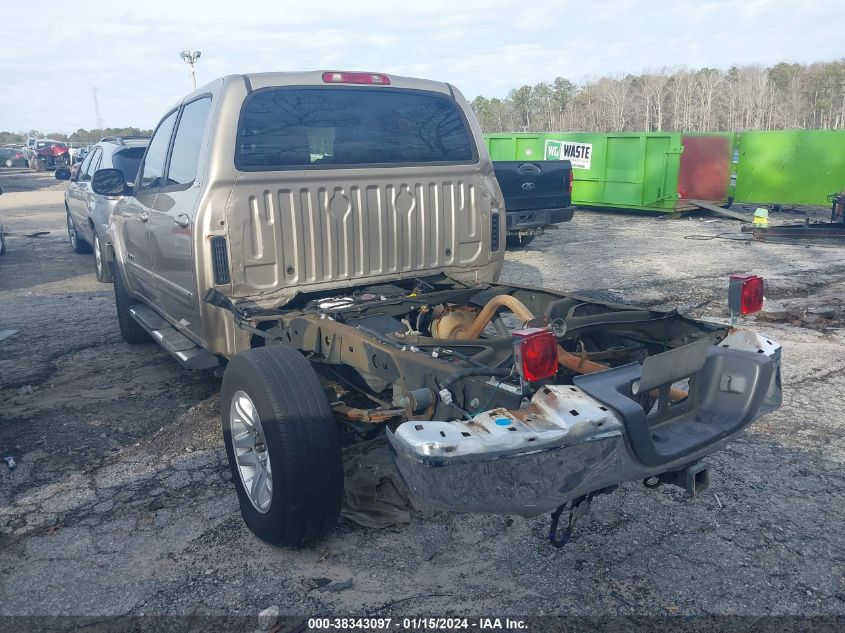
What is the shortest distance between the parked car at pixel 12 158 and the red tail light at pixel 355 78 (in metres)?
45.6

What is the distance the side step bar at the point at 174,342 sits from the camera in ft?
13.8

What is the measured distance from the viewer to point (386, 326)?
3.58 meters

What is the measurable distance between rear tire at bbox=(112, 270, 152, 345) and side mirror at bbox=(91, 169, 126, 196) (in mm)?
1044

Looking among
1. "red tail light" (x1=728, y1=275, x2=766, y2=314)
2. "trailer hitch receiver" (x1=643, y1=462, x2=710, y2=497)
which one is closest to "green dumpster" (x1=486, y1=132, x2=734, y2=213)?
"red tail light" (x1=728, y1=275, x2=766, y2=314)

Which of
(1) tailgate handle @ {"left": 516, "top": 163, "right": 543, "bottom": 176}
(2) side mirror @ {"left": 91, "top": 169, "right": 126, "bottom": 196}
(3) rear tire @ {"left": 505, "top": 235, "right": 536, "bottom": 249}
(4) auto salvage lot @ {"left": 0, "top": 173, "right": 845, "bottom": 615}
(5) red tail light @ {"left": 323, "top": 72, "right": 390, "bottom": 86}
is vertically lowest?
(4) auto salvage lot @ {"left": 0, "top": 173, "right": 845, "bottom": 615}

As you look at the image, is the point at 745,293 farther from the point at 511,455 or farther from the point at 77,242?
the point at 77,242

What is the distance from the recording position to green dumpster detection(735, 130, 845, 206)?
15.2 meters

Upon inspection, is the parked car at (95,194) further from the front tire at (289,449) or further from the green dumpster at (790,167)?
the green dumpster at (790,167)

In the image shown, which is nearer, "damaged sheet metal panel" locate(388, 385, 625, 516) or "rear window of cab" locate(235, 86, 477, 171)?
"damaged sheet metal panel" locate(388, 385, 625, 516)

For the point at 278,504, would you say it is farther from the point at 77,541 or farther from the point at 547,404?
the point at 547,404

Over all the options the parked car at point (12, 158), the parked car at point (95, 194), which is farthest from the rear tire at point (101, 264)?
the parked car at point (12, 158)

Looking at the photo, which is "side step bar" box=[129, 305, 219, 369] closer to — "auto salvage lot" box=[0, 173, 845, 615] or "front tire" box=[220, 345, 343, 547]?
"auto salvage lot" box=[0, 173, 845, 615]

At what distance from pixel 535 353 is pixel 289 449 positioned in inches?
44.9

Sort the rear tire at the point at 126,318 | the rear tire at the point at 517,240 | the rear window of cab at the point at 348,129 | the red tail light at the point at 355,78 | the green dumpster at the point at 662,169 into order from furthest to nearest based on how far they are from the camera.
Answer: the green dumpster at the point at 662,169 < the rear tire at the point at 517,240 < the rear tire at the point at 126,318 < the red tail light at the point at 355,78 < the rear window of cab at the point at 348,129
